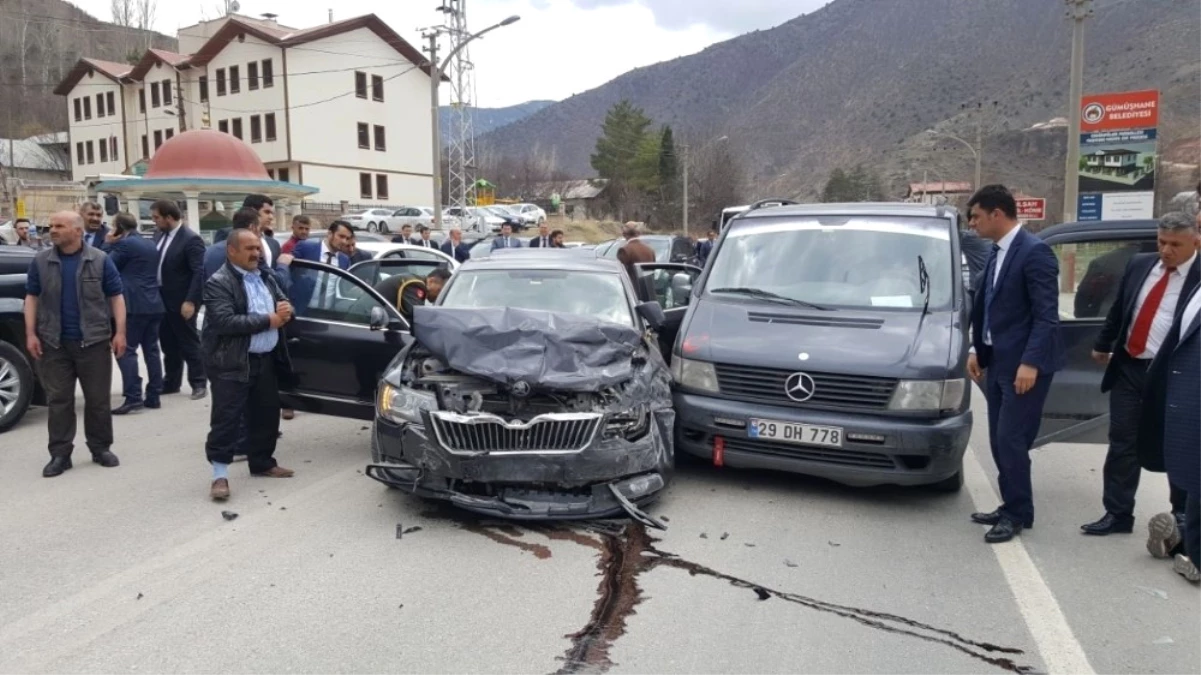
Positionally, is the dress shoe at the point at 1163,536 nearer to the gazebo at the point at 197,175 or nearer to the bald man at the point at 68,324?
the bald man at the point at 68,324

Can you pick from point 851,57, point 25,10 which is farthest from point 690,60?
point 25,10

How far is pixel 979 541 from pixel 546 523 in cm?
251

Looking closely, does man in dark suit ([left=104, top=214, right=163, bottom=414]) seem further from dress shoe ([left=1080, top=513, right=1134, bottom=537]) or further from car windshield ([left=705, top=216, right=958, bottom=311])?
dress shoe ([left=1080, top=513, right=1134, bottom=537])

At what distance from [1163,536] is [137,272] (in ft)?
27.8

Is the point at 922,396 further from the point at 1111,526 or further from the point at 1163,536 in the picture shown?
the point at 1163,536

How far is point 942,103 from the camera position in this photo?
94.6 metres

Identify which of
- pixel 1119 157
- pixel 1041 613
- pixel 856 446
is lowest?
pixel 1041 613

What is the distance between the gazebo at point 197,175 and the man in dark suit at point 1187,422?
3058 centimetres

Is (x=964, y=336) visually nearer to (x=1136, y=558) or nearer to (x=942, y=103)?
(x=1136, y=558)

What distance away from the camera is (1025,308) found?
505 cm

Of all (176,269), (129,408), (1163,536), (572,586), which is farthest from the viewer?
(176,269)

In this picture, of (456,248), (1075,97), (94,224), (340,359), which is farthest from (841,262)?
(1075,97)

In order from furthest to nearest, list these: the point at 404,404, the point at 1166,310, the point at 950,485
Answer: the point at 950,485, the point at 404,404, the point at 1166,310

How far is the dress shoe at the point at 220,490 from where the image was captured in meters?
5.70
